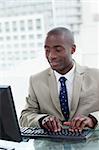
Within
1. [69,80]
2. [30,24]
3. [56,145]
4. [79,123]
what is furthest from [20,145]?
[30,24]

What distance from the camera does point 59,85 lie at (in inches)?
78.7

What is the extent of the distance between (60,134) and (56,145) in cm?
8

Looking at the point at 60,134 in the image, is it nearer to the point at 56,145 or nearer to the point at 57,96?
the point at 56,145

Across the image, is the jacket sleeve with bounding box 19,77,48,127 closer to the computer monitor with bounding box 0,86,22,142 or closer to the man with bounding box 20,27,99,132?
the man with bounding box 20,27,99,132

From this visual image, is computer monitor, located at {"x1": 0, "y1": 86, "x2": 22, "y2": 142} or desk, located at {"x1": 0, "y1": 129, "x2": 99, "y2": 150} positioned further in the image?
desk, located at {"x1": 0, "y1": 129, "x2": 99, "y2": 150}

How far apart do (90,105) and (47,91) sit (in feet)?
0.96

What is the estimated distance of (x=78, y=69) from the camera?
2.04 m

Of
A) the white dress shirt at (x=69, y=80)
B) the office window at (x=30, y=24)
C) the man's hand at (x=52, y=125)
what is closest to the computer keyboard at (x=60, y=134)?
the man's hand at (x=52, y=125)

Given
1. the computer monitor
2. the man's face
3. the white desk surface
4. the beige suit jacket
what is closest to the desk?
the white desk surface

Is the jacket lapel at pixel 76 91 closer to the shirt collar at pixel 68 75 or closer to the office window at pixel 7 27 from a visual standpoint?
the shirt collar at pixel 68 75

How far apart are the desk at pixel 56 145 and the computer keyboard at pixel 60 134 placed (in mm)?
22

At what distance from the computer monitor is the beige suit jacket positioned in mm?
487

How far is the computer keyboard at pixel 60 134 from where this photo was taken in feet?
5.08

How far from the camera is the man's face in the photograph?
6.24ft
